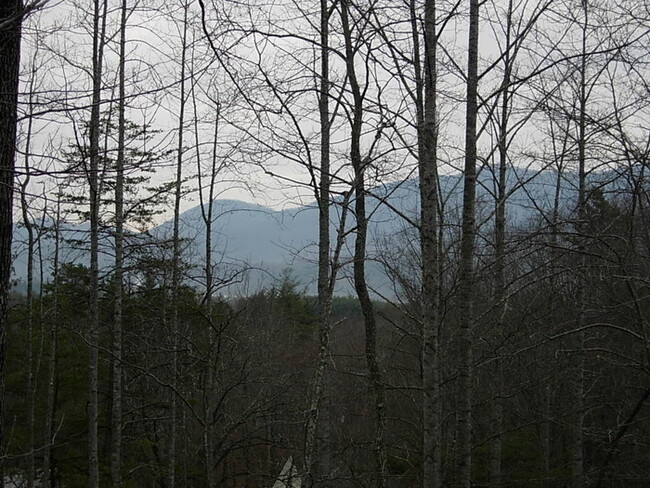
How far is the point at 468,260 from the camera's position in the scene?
17.1ft

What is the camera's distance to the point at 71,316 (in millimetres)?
15875

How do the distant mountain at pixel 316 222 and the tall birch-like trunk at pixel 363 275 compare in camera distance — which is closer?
the tall birch-like trunk at pixel 363 275

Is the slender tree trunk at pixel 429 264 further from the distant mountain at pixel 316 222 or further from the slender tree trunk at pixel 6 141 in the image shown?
the slender tree trunk at pixel 6 141

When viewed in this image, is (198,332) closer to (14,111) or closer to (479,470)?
(479,470)

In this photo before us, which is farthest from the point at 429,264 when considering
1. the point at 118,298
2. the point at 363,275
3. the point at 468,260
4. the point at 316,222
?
the point at 118,298

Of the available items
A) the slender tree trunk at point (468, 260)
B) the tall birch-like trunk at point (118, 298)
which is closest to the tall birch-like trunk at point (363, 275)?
the slender tree trunk at point (468, 260)

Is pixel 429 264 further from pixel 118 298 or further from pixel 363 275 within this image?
pixel 118 298

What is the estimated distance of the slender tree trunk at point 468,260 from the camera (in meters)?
5.16

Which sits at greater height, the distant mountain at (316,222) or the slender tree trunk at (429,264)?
the distant mountain at (316,222)

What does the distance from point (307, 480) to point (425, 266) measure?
2372mm

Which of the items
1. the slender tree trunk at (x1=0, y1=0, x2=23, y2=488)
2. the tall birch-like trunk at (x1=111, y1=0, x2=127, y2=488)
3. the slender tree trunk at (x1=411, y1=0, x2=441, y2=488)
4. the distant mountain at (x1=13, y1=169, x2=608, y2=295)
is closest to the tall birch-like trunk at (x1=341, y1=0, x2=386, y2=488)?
the distant mountain at (x1=13, y1=169, x2=608, y2=295)

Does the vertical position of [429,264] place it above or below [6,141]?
below

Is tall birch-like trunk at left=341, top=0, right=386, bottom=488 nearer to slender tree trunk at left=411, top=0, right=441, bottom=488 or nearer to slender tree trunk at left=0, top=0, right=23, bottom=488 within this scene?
slender tree trunk at left=411, top=0, right=441, bottom=488

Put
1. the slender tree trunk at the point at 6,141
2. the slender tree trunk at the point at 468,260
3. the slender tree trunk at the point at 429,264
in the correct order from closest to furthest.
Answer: the slender tree trunk at the point at 6,141 → the slender tree trunk at the point at 429,264 → the slender tree trunk at the point at 468,260
